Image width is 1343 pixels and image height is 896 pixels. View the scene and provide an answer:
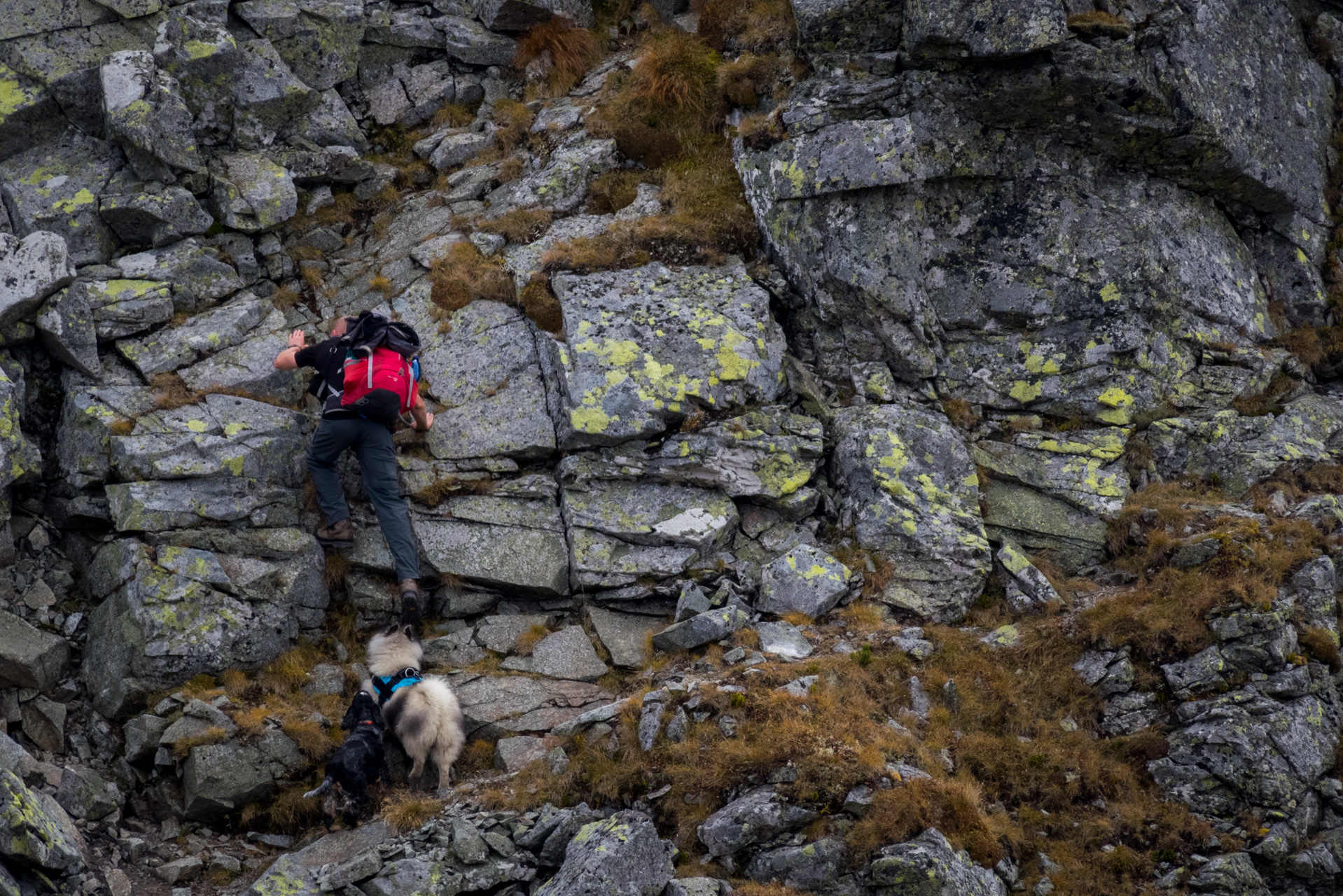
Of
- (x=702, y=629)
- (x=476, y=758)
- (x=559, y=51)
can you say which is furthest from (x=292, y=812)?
(x=559, y=51)

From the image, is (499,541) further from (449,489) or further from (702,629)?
(702,629)

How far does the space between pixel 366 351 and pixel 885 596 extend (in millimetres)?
6932

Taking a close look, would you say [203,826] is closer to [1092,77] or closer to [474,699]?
[474,699]

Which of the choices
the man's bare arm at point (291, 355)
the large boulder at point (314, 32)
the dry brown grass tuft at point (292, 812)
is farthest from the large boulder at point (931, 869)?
the large boulder at point (314, 32)

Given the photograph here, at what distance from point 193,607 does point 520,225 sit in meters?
7.28

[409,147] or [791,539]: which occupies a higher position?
[409,147]

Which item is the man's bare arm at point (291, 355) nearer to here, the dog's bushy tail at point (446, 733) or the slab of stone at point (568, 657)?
the dog's bushy tail at point (446, 733)

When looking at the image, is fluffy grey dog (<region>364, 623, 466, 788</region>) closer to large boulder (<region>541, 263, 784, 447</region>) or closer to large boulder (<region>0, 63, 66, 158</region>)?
large boulder (<region>541, 263, 784, 447</region>)

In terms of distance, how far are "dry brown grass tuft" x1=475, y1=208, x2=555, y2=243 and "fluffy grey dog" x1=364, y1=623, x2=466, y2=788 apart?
6.96 m

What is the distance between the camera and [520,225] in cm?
1463

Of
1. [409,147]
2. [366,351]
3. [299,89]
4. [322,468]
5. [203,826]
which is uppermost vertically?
[299,89]

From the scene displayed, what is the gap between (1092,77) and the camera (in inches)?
501

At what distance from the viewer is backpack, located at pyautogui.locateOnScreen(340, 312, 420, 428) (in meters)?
11.3

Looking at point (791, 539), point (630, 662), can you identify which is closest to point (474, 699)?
point (630, 662)
